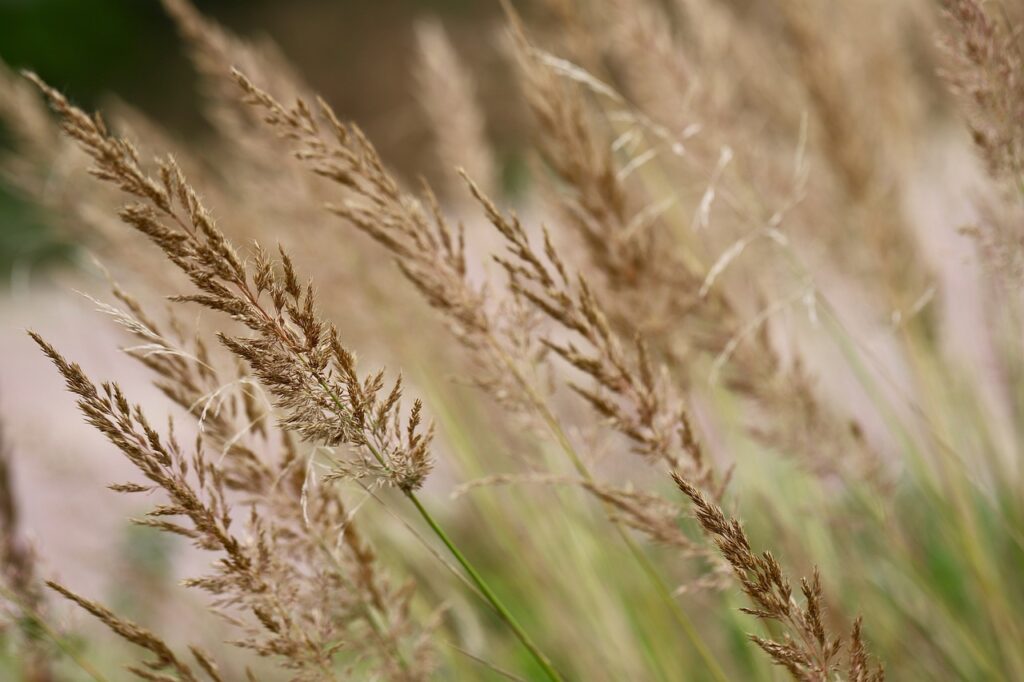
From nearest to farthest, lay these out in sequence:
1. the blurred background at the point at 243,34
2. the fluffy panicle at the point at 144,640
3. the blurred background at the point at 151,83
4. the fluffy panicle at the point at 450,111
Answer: the fluffy panicle at the point at 144,640 < the fluffy panicle at the point at 450,111 < the blurred background at the point at 151,83 < the blurred background at the point at 243,34

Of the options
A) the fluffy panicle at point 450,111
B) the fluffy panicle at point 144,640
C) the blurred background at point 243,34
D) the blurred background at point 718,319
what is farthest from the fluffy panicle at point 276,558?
the blurred background at point 243,34

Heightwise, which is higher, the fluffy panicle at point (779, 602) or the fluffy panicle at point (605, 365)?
the fluffy panicle at point (605, 365)

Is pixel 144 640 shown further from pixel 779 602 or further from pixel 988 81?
pixel 988 81

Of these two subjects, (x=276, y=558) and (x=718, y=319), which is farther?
(x=718, y=319)

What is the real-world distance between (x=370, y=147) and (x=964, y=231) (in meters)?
0.67

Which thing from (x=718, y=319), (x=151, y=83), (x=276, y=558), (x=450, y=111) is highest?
(x=151, y=83)

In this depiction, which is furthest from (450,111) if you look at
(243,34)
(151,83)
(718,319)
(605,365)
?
(151,83)

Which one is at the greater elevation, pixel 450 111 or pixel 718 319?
pixel 450 111

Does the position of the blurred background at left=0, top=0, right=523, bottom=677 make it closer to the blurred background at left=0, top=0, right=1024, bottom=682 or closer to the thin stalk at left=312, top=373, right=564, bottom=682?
the blurred background at left=0, top=0, right=1024, bottom=682

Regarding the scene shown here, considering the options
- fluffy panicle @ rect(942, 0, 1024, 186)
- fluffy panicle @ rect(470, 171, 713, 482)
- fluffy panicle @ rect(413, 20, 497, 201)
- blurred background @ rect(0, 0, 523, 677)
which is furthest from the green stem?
blurred background @ rect(0, 0, 523, 677)

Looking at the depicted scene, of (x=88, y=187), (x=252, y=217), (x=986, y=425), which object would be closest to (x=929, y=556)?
(x=986, y=425)

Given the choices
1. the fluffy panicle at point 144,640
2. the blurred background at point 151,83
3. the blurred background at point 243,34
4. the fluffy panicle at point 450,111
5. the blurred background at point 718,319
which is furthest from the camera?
the blurred background at point 243,34

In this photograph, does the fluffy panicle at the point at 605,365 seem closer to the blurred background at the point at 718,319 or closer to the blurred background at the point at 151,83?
the blurred background at the point at 718,319

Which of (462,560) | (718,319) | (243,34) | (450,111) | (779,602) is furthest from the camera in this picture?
(243,34)
